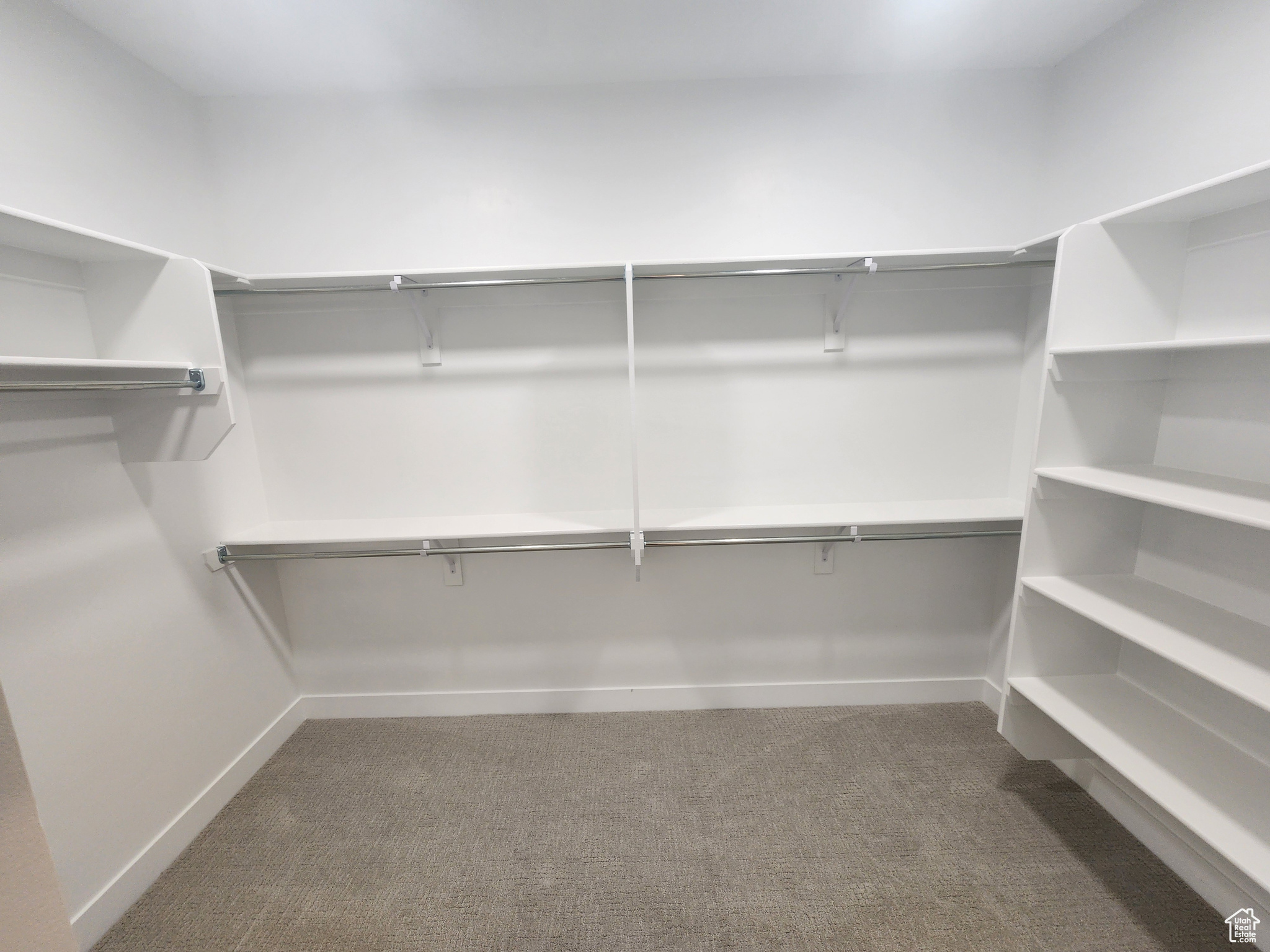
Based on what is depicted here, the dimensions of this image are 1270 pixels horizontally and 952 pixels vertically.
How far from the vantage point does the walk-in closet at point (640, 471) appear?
1.45 metres

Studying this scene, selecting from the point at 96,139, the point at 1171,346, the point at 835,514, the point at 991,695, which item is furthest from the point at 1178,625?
the point at 96,139

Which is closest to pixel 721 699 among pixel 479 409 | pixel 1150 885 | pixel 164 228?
pixel 1150 885

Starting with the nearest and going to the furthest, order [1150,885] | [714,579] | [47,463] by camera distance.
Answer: [47,463] < [1150,885] < [714,579]

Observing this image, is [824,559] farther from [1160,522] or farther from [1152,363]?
[1152,363]

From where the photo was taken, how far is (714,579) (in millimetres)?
2283

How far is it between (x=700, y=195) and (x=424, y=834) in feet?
8.23

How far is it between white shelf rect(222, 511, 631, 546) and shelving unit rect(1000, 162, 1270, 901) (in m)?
1.44

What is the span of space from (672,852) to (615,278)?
197 cm

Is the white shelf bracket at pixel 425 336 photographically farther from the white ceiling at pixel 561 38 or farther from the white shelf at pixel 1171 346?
the white shelf at pixel 1171 346

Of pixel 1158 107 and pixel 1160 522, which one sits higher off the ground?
pixel 1158 107

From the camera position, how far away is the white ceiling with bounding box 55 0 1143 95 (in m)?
1.56

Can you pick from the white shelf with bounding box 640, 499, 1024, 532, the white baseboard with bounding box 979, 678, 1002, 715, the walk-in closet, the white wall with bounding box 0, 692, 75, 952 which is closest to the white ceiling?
the walk-in closet

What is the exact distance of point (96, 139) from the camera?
1601mm

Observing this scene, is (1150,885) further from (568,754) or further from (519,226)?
(519,226)
